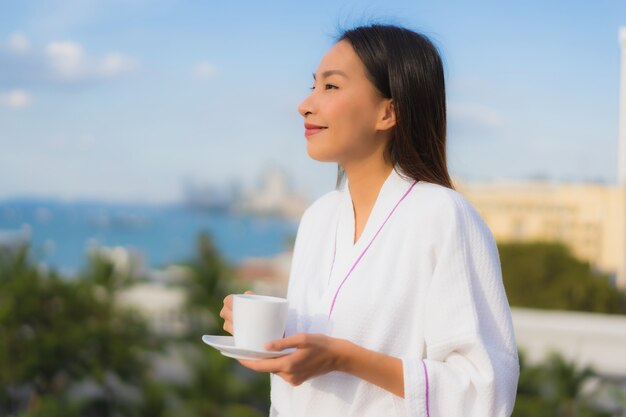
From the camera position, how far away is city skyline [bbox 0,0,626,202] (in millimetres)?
58969

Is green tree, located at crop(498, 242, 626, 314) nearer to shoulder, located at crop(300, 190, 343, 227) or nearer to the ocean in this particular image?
shoulder, located at crop(300, 190, 343, 227)

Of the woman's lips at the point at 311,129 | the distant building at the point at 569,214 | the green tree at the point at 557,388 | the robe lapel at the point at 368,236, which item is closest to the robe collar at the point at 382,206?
the robe lapel at the point at 368,236

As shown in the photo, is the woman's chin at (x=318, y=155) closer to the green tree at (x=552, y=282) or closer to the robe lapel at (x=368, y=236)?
the robe lapel at (x=368, y=236)

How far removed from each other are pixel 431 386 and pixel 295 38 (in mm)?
66484

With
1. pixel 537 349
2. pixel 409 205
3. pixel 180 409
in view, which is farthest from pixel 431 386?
pixel 537 349

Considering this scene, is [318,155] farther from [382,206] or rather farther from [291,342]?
[291,342]

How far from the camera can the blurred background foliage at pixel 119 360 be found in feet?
13.2

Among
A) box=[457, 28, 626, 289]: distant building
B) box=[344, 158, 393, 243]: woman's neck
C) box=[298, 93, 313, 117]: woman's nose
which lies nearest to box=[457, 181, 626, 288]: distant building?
box=[457, 28, 626, 289]: distant building

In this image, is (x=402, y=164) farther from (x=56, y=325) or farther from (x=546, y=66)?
(x=546, y=66)

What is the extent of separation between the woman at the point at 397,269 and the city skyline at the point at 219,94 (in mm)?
53538

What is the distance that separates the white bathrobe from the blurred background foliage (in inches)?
112

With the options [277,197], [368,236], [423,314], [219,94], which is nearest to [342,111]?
[368,236]

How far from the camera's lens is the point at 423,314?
3.51ft

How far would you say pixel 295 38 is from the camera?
6612 centimetres
